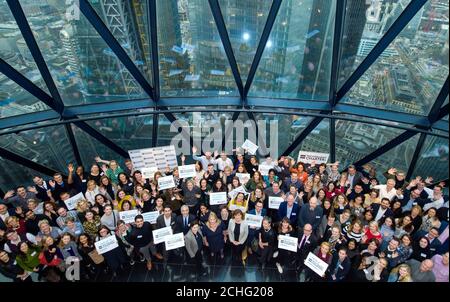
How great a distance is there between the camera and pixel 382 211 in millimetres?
9734

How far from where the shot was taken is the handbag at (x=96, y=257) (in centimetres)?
921

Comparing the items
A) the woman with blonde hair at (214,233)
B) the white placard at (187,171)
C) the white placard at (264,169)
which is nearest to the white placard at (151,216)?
the woman with blonde hair at (214,233)

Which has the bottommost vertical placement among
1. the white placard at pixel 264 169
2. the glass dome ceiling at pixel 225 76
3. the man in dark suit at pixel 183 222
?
the man in dark suit at pixel 183 222

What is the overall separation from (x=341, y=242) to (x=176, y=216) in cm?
486

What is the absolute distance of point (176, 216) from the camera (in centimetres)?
982

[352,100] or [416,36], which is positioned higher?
[416,36]

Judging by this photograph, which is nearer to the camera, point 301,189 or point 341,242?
point 341,242

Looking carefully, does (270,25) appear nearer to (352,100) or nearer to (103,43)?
(352,100)

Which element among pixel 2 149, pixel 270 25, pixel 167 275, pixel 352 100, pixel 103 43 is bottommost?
pixel 167 275

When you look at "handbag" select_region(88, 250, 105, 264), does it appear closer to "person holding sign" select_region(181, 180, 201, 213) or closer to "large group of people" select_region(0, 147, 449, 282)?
"large group of people" select_region(0, 147, 449, 282)

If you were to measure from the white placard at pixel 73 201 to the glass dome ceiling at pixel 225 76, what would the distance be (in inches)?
126

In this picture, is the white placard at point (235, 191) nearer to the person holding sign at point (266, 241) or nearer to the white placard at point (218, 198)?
the white placard at point (218, 198)

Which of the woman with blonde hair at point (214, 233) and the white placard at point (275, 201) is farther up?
the white placard at point (275, 201)
